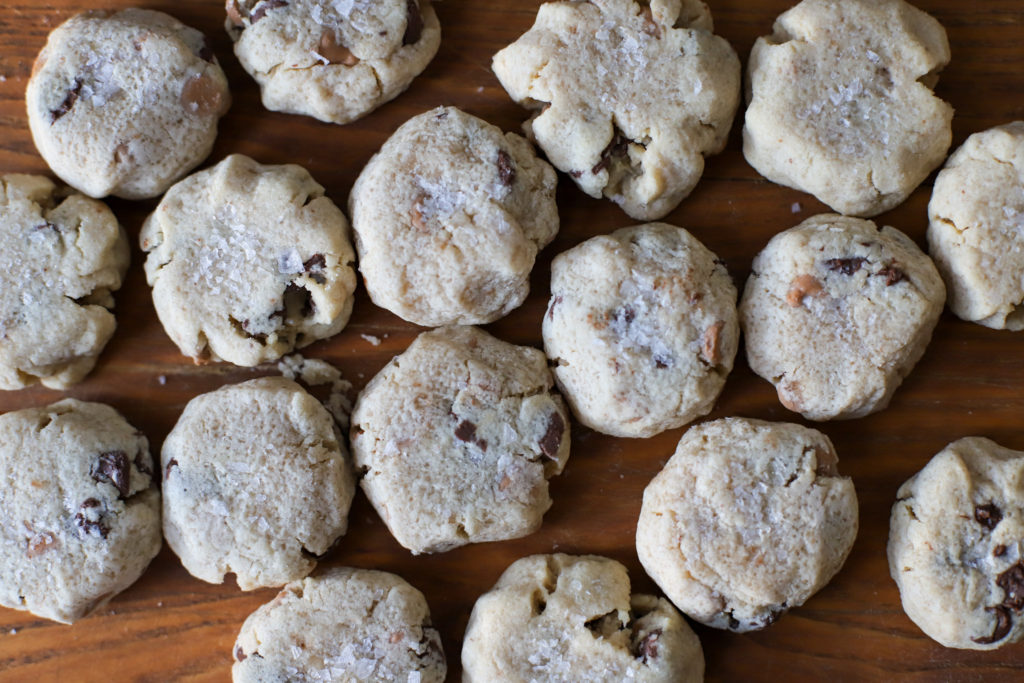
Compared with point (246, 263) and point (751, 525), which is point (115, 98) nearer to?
point (246, 263)

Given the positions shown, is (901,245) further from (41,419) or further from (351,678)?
(41,419)

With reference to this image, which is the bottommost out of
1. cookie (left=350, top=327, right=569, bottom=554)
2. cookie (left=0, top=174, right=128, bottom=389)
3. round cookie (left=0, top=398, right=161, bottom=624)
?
round cookie (left=0, top=398, right=161, bottom=624)

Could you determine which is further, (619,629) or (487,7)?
(487,7)

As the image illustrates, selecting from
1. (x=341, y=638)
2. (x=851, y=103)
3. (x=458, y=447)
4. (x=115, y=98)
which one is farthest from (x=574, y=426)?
(x=115, y=98)

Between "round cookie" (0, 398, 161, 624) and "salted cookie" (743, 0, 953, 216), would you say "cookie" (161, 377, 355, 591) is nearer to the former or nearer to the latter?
"round cookie" (0, 398, 161, 624)

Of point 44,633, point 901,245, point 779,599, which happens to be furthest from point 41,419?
point 901,245

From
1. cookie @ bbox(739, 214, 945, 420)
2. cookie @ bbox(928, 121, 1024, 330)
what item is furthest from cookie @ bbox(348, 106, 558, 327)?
cookie @ bbox(928, 121, 1024, 330)
